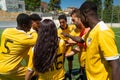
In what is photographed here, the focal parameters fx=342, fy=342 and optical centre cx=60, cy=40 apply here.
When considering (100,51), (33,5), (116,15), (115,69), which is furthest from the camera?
(33,5)

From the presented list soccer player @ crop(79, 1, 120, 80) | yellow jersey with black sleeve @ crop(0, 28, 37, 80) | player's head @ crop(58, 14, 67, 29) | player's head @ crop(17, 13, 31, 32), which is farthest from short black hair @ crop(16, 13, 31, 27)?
player's head @ crop(58, 14, 67, 29)

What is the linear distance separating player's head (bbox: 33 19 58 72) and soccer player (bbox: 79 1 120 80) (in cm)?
69

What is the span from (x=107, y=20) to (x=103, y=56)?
41.8 meters

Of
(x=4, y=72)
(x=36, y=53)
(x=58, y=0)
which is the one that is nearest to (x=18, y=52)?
(x=4, y=72)

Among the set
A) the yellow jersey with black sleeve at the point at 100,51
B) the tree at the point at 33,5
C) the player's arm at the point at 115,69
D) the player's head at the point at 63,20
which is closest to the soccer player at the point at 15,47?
the yellow jersey with black sleeve at the point at 100,51

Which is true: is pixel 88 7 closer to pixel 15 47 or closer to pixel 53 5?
pixel 15 47

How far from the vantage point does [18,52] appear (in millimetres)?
5949

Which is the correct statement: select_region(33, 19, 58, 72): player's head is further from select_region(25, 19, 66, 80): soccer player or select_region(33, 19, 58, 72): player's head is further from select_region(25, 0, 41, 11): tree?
select_region(25, 0, 41, 11): tree

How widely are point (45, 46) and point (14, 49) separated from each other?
129cm

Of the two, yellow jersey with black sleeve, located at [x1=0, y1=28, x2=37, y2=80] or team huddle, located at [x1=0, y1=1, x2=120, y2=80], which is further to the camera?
yellow jersey with black sleeve, located at [x1=0, y1=28, x2=37, y2=80]

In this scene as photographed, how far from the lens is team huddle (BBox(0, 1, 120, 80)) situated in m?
3.96

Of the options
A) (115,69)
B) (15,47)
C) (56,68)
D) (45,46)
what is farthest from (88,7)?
(15,47)

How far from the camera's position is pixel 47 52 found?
4770 millimetres

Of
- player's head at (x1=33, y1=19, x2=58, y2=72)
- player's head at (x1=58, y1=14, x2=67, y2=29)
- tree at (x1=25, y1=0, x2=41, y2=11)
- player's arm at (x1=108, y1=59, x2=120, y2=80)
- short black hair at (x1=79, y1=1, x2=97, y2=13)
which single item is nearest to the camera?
player's arm at (x1=108, y1=59, x2=120, y2=80)
